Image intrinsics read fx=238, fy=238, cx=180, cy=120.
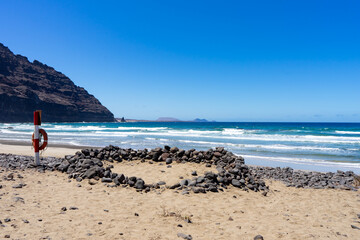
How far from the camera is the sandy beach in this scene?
3.90 m

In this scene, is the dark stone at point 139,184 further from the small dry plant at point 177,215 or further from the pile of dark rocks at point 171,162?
the small dry plant at point 177,215

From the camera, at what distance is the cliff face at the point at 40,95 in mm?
103000

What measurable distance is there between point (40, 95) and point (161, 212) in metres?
137

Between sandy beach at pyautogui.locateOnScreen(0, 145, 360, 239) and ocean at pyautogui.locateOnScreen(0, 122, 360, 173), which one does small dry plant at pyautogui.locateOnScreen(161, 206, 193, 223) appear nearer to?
sandy beach at pyautogui.locateOnScreen(0, 145, 360, 239)

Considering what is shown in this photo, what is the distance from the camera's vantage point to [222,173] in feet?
23.2

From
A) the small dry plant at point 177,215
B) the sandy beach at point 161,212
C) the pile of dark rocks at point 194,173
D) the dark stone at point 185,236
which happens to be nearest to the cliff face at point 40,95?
the pile of dark rocks at point 194,173

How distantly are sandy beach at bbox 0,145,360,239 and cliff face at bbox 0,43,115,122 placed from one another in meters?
116

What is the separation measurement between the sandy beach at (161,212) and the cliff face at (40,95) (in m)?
116

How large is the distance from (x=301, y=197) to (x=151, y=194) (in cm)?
434

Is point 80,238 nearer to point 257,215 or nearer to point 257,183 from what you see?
point 257,215

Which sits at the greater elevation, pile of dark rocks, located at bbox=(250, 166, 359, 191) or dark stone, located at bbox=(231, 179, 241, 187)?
dark stone, located at bbox=(231, 179, 241, 187)

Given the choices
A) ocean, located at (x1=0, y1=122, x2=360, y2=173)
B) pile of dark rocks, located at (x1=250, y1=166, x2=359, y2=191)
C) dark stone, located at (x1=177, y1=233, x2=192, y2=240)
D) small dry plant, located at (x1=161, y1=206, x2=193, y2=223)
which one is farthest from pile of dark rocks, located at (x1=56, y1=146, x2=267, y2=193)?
ocean, located at (x1=0, y1=122, x2=360, y2=173)

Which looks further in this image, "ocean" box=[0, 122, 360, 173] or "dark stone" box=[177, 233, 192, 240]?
"ocean" box=[0, 122, 360, 173]

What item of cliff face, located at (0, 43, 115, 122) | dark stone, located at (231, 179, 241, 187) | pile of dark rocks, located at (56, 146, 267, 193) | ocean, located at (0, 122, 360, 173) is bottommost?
ocean, located at (0, 122, 360, 173)
